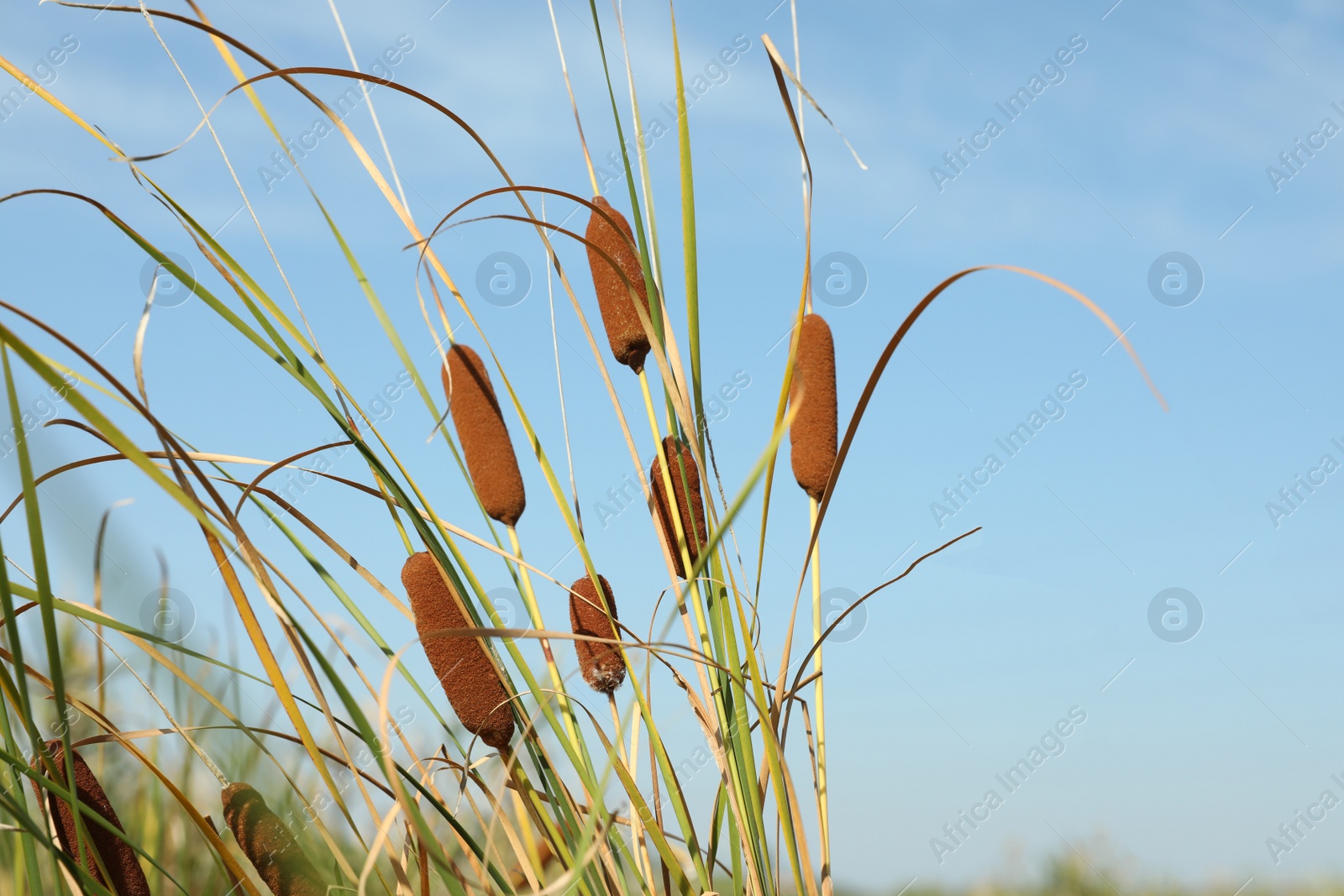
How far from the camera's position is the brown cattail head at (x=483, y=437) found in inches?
61.9

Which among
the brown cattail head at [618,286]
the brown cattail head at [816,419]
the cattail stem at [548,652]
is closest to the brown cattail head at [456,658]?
the cattail stem at [548,652]

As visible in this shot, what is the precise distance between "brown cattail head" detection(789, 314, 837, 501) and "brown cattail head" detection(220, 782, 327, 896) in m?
0.95

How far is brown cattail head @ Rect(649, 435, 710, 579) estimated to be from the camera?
1600 millimetres

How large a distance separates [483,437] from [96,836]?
0.80m

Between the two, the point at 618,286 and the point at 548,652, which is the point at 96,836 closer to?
the point at 548,652

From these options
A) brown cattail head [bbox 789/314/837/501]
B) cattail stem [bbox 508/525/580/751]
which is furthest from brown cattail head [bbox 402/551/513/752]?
brown cattail head [bbox 789/314/837/501]

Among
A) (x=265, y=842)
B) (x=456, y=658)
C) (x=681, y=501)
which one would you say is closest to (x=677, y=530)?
(x=681, y=501)

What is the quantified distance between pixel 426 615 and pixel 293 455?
337mm

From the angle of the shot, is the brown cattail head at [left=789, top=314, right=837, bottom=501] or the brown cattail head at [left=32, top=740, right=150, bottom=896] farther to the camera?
the brown cattail head at [left=789, top=314, right=837, bottom=501]

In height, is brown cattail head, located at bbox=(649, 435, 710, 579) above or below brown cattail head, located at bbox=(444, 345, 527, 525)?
below

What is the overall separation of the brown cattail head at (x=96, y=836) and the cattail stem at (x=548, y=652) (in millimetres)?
656

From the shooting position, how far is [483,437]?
5.15 ft

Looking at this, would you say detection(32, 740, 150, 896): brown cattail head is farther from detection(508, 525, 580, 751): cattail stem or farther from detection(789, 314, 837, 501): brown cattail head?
detection(789, 314, 837, 501): brown cattail head

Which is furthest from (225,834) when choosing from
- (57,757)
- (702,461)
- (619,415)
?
(702,461)
